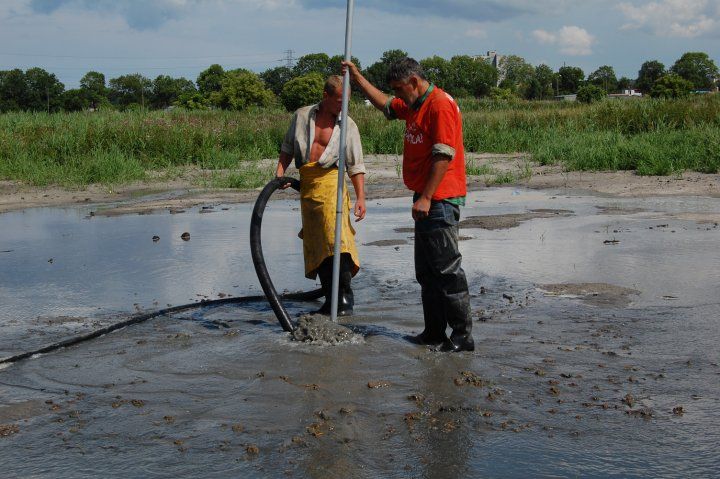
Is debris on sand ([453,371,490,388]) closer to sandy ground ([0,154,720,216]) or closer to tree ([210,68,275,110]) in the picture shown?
sandy ground ([0,154,720,216])

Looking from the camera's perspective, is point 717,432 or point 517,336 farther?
point 517,336

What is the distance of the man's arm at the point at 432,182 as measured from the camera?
16.5 feet

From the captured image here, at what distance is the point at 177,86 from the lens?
140375mm

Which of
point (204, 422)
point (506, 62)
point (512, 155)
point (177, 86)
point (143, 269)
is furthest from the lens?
point (506, 62)

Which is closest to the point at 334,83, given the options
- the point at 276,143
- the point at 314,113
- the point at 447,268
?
the point at 314,113

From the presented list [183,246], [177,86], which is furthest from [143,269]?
[177,86]

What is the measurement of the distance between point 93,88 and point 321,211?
5848 inches

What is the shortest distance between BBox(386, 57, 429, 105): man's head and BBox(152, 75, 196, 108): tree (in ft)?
450

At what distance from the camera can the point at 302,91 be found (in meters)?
61.8

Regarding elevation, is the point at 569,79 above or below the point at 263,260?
above

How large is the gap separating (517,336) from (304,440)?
2.26 m

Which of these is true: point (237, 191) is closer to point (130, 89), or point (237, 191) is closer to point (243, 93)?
point (243, 93)

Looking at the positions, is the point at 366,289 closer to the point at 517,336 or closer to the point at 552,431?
the point at 517,336

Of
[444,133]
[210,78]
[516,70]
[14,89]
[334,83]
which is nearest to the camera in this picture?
[444,133]
